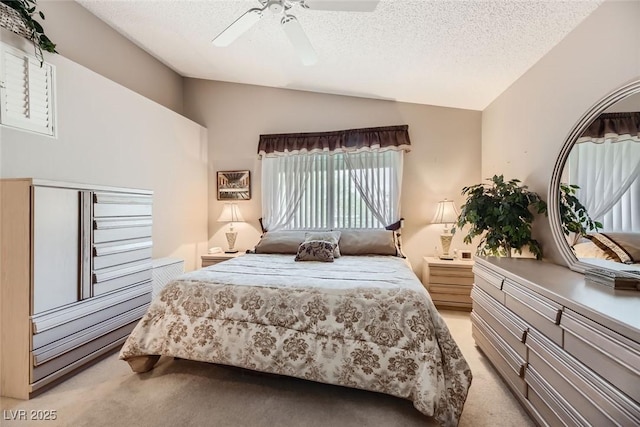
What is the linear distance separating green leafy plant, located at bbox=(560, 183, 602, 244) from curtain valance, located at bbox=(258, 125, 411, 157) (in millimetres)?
1878

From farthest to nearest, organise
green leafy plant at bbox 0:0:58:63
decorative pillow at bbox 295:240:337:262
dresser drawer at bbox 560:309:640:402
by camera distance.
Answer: decorative pillow at bbox 295:240:337:262, green leafy plant at bbox 0:0:58:63, dresser drawer at bbox 560:309:640:402

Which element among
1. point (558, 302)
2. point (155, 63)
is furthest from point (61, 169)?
point (558, 302)

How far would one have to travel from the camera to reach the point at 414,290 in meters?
1.69

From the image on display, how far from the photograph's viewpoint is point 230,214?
3.98 m

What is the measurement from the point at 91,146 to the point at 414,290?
314cm

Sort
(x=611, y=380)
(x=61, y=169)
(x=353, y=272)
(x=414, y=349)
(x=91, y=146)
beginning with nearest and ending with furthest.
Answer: (x=611, y=380), (x=414, y=349), (x=353, y=272), (x=61, y=169), (x=91, y=146)

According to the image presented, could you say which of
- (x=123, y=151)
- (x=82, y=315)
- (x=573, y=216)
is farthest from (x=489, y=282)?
(x=123, y=151)

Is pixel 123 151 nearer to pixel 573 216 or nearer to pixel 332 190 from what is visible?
pixel 332 190

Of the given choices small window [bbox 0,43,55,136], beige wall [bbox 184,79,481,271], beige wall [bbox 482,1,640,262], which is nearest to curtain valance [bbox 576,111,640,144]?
beige wall [bbox 482,1,640,262]

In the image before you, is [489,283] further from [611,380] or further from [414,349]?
[611,380]

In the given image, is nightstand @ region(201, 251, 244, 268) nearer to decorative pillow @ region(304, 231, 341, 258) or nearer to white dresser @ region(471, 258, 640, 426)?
decorative pillow @ region(304, 231, 341, 258)

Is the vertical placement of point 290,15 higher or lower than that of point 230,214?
higher

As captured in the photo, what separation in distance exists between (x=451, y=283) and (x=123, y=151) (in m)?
3.92

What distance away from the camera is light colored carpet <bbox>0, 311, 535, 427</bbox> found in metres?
1.51
